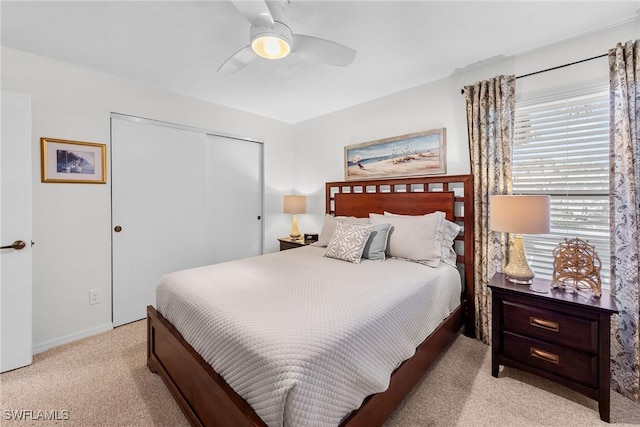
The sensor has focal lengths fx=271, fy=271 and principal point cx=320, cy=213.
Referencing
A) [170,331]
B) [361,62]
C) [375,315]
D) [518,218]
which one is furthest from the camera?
[361,62]

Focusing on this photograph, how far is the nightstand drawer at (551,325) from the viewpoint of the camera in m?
1.60

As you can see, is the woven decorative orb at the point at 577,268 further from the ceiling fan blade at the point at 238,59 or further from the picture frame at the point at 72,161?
the picture frame at the point at 72,161

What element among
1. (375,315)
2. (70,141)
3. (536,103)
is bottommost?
(375,315)

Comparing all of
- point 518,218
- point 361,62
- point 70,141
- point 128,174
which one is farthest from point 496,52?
point 70,141

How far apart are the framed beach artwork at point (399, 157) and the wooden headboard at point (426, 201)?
0.37 ft

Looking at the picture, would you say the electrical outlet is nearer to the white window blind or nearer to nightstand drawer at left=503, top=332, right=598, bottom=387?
nightstand drawer at left=503, top=332, right=598, bottom=387

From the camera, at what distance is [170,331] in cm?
167

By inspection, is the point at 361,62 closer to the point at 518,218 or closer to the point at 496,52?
the point at 496,52

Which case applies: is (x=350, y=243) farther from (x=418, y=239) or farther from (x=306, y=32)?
(x=306, y=32)

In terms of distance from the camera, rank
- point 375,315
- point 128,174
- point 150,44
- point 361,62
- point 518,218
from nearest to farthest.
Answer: point 375,315, point 518,218, point 150,44, point 361,62, point 128,174

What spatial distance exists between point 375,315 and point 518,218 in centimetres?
123

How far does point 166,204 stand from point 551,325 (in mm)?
3569

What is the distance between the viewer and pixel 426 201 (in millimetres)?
2719

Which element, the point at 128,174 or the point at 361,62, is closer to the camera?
the point at 361,62
